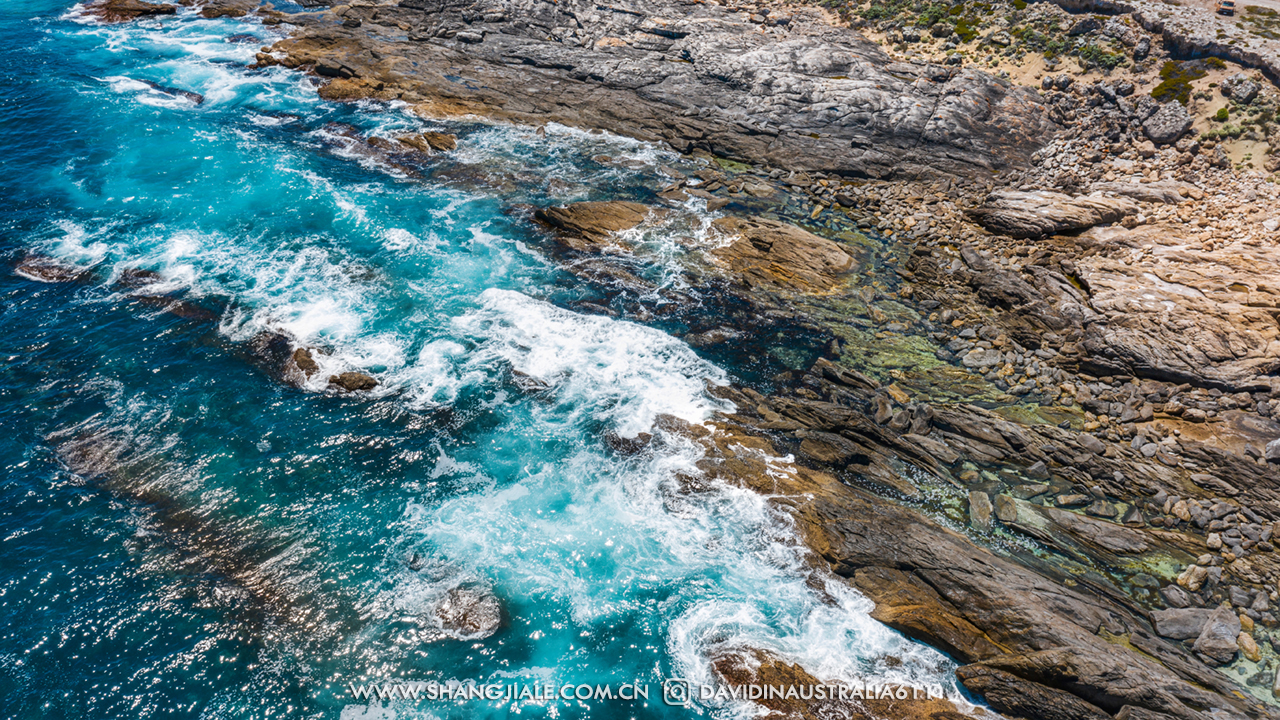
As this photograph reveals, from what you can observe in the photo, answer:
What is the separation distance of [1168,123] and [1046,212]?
1294cm

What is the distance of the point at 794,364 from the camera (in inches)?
1135

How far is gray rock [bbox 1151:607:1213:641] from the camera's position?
1900cm

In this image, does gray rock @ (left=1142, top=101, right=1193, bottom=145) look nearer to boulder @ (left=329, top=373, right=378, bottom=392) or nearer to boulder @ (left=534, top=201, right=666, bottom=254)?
boulder @ (left=534, top=201, right=666, bottom=254)

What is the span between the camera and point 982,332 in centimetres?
3006

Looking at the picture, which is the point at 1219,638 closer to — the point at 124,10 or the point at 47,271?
the point at 47,271

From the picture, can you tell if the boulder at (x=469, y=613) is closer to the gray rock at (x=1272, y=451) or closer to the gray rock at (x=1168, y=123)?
the gray rock at (x=1272, y=451)

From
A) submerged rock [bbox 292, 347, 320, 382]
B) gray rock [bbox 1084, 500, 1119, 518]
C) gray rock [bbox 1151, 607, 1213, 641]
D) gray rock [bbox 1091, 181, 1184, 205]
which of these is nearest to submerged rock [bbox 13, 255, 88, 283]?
submerged rock [bbox 292, 347, 320, 382]

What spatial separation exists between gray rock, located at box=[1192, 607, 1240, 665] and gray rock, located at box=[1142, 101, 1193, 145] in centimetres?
3359

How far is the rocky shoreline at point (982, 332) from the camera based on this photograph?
758 inches

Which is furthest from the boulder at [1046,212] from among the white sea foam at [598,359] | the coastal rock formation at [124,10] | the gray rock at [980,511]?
the coastal rock formation at [124,10]

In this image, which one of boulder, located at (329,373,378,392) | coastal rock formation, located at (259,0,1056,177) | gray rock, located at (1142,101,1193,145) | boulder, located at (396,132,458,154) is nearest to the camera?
boulder, located at (329,373,378,392)

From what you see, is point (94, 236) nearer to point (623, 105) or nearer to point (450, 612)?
point (450, 612)

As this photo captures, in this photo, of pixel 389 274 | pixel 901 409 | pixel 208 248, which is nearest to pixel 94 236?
pixel 208 248

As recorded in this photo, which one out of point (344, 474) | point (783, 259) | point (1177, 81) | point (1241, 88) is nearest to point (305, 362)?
point (344, 474)
